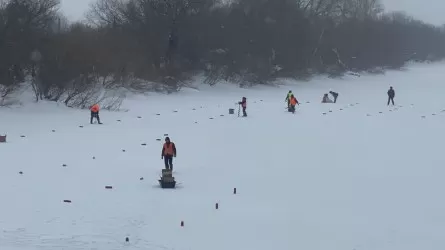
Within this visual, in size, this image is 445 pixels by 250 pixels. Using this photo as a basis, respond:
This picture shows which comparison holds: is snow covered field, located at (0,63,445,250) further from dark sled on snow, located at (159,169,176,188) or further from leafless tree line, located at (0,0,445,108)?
leafless tree line, located at (0,0,445,108)

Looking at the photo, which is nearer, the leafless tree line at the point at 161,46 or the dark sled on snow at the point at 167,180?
the dark sled on snow at the point at 167,180

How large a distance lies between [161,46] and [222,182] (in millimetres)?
34795

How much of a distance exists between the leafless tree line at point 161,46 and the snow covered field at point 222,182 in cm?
271

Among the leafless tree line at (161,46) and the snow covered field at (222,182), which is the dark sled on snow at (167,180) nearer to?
the snow covered field at (222,182)

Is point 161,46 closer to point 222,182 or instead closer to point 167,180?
point 222,182

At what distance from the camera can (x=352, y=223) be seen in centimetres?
1362

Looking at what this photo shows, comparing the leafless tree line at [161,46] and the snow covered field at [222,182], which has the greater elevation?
the leafless tree line at [161,46]

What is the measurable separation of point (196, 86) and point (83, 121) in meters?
19.9

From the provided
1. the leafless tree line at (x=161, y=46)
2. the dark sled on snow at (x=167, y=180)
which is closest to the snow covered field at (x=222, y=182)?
the dark sled on snow at (x=167, y=180)

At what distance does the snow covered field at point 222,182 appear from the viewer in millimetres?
12523

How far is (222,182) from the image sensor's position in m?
17.4

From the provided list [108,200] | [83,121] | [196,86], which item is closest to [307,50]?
[196,86]

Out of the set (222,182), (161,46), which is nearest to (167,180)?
(222,182)

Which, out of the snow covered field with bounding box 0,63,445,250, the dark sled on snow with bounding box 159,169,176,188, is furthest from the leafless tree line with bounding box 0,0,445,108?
the dark sled on snow with bounding box 159,169,176,188
